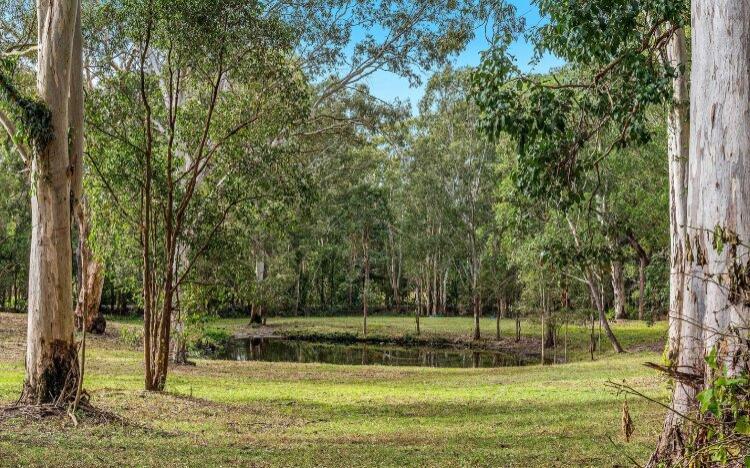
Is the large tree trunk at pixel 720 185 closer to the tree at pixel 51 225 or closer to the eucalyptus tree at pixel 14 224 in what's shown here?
the tree at pixel 51 225

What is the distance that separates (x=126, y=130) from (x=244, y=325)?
32.0 metres

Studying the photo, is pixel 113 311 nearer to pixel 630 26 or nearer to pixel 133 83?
pixel 133 83

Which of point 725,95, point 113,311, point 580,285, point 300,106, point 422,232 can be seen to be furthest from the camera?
point 113,311

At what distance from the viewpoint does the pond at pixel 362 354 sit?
28.5 m

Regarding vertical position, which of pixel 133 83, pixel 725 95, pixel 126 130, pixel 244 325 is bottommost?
pixel 244 325

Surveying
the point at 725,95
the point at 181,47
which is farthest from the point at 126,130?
the point at 725,95

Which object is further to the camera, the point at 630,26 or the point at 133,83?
the point at 133,83

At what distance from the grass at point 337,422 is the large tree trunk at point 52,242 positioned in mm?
805

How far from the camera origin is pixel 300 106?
13367 millimetres

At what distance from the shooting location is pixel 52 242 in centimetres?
934

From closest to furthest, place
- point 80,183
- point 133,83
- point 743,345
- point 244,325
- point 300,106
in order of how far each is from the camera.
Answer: point 743,345 < point 80,183 < point 133,83 < point 300,106 < point 244,325

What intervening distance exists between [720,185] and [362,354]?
1069 inches

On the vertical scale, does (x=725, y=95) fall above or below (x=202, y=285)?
above

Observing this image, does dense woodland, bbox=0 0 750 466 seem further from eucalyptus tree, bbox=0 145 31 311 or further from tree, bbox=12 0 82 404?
eucalyptus tree, bbox=0 145 31 311
